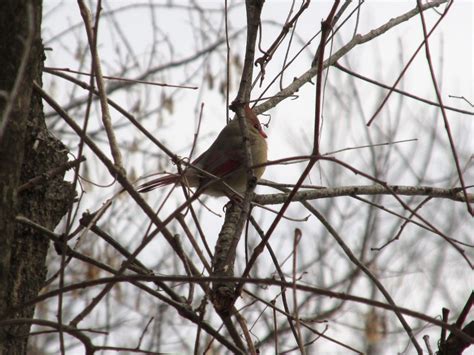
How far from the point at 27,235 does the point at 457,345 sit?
1264 millimetres

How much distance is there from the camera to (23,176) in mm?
2195

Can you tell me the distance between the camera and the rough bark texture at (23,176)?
1540 mm

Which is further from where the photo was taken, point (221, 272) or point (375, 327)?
point (375, 327)

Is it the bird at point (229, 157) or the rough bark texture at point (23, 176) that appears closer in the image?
the rough bark texture at point (23, 176)

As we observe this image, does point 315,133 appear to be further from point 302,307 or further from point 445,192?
point 302,307

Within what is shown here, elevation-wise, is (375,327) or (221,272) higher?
(375,327)

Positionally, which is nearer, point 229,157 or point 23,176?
point 23,176

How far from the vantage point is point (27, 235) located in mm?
2117

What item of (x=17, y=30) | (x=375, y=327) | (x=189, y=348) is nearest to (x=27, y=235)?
(x=17, y=30)

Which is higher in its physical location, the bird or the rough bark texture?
the bird

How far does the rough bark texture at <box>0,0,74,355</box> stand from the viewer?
154 centimetres

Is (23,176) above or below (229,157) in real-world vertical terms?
below

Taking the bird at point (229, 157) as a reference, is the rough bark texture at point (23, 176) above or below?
below

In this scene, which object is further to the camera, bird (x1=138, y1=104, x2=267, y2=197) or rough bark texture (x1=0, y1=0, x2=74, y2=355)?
bird (x1=138, y1=104, x2=267, y2=197)
